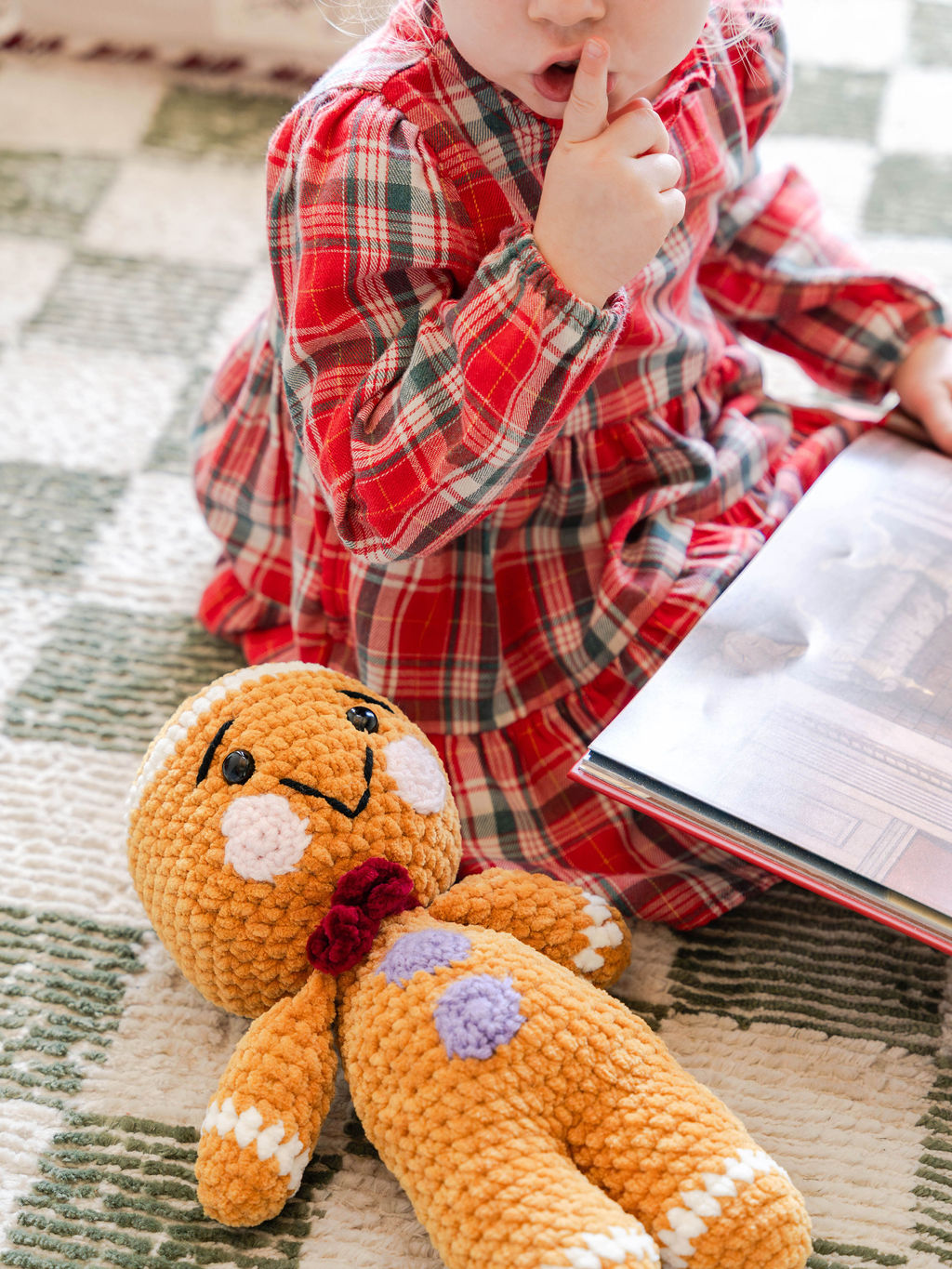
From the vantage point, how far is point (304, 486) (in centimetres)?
72

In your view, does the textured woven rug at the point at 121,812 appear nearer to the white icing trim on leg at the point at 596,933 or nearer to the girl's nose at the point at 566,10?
the white icing trim on leg at the point at 596,933

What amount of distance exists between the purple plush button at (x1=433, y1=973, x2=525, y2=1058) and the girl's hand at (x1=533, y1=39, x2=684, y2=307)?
0.30m

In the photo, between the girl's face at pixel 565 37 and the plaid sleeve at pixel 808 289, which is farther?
the plaid sleeve at pixel 808 289

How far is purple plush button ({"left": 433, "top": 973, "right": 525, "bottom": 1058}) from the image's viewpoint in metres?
0.50

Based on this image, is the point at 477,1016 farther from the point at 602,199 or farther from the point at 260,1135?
the point at 602,199

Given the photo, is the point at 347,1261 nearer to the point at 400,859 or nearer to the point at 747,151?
the point at 400,859

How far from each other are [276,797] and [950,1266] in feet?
1.16

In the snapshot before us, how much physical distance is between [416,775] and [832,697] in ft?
0.68

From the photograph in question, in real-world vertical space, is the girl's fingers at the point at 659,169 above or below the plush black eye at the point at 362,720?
above

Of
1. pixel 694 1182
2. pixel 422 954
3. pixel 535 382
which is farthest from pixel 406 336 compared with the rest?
pixel 694 1182

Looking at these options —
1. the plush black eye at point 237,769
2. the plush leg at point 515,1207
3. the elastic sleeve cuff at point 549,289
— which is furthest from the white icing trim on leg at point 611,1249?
the elastic sleeve cuff at point 549,289

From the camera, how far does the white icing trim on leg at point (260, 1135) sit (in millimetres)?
510

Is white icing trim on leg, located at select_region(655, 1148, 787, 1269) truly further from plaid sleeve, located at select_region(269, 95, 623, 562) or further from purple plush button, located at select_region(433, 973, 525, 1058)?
plaid sleeve, located at select_region(269, 95, 623, 562)

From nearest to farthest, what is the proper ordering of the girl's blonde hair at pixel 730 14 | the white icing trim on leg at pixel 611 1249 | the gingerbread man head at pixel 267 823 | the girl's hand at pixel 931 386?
the white icing trim on leg at pixel 611 1249, the gingerbread man head at pixel 267 823, the girl's blonde hair at pixel 730 14, the girl's hand at pixel 931 386
